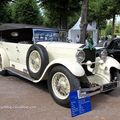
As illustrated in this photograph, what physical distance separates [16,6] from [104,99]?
27145 mm

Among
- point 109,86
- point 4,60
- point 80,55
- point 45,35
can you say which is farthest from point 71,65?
point 4,60

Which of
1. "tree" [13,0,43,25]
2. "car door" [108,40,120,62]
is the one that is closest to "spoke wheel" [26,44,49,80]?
"car door" [108,40,120,62]

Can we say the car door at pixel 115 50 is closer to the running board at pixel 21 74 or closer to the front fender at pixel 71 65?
the running board at pixel 21 74

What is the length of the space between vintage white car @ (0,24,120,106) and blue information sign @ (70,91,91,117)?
0.55 ft

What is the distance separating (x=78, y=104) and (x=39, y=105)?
1.01 m

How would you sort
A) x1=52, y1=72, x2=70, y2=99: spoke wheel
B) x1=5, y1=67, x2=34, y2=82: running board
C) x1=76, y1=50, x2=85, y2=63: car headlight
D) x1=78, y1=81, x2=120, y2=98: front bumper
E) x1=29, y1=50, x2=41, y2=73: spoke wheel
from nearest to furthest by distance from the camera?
x1=78, y1=81, x2=120, y2=98: front bumper
x1=52, y1=72, x2=70, y2=99: spoke wheel
x1=76, y1=50, x2=85, y2=63: car headlight
x1=29, y1=50, x2=41, y2=73: spoke wheel
x1=5, y1=67, x2=34, y2=82: running board

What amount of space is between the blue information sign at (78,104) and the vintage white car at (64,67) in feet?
0.55

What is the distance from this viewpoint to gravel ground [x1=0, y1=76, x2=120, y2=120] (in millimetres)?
5391

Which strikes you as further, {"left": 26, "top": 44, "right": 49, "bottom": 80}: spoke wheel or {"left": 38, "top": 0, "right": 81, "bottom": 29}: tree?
{"left": 38, "top": 0, "right": 81, "bottom": 29}: tree

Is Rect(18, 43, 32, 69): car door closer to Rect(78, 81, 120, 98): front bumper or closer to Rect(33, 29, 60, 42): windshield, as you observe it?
Rect(33, 29, 60, 42): windshield

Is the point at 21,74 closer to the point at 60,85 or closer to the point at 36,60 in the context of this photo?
the point at 36,60

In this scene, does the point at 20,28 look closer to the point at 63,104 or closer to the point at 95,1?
the point at 63,104

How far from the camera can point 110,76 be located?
22.6 feet

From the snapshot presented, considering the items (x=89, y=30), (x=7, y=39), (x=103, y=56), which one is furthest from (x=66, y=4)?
(x=103, y=56)
